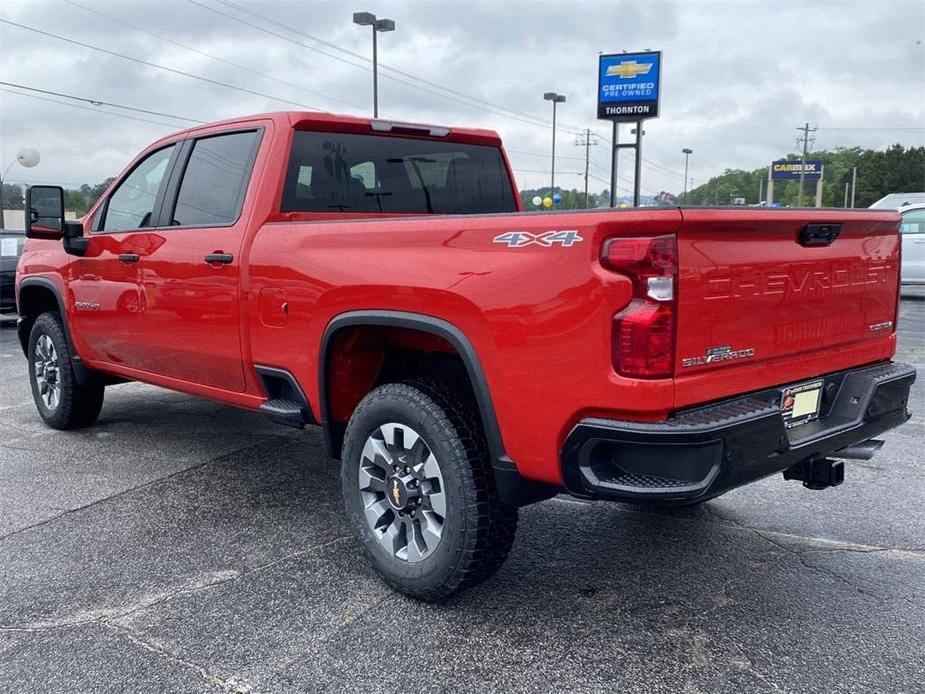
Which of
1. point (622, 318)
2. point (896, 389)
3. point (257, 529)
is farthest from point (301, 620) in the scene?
point (896, 389)

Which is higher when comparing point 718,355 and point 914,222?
point 914,222

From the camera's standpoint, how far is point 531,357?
110 inches

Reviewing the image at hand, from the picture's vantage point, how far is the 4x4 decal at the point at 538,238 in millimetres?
2645

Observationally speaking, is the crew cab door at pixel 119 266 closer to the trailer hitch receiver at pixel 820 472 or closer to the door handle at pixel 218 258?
the door handle at pixel 218 258

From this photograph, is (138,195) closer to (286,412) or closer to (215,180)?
(215,180)

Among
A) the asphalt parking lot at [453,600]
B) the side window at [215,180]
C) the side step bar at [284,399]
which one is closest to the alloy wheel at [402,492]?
the asphalt parking lot at [453,600]

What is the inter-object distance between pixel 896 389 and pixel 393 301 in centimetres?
204

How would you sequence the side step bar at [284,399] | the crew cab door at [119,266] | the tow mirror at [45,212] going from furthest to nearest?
the tow mirror at [45,212], the crew cab door at [119,266], the side step bar at [284,399]

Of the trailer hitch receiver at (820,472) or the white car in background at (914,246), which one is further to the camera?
the white car in background at (914,246)

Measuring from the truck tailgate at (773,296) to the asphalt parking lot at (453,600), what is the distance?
93cm

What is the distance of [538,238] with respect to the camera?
274cm

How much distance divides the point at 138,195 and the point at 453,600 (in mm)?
3189

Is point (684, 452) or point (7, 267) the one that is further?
point (7, 267)

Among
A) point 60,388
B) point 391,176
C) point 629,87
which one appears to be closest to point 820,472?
point 391,176
